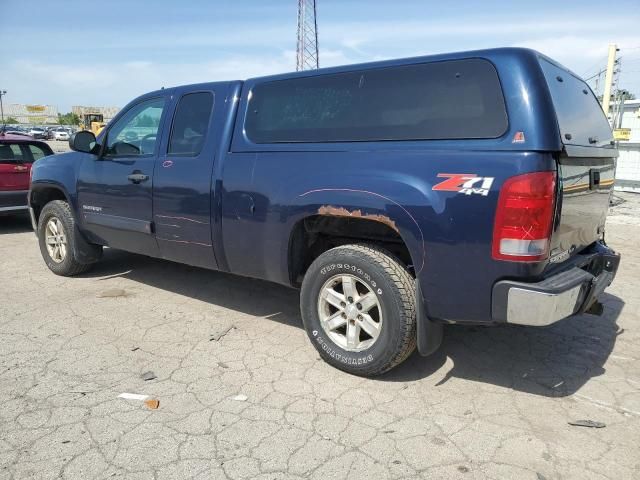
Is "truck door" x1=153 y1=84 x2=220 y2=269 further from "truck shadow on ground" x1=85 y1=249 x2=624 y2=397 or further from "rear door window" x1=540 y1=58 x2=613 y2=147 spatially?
"rear door window" x1=540 y1=58 x2=613 y2=147

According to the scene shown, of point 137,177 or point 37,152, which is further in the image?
point 37,152

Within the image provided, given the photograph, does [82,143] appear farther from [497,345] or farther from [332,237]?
[497,345]

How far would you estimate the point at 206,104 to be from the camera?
166 inches

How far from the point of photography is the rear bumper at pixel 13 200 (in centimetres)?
833

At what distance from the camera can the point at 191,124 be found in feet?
14.1

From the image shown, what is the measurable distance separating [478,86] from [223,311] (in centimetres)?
296

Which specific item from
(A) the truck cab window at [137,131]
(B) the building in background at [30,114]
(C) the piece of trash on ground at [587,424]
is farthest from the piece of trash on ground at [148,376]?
(B) the building in background at [30,114]

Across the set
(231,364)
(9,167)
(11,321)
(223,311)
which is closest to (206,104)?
(223,311)

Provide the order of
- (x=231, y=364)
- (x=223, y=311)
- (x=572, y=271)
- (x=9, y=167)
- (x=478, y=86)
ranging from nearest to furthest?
(x=478, y=86) < (x=572, y=271) < (x=231, y=364) < (x=223, y=311) < (x=9, y=167)

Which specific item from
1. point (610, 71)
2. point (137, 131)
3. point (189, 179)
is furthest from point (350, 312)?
point (610, 71)

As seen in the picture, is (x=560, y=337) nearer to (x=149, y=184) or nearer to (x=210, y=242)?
(x=210, y=242)

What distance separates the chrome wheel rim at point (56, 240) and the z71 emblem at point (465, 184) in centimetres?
444

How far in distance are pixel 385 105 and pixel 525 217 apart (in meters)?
1.14

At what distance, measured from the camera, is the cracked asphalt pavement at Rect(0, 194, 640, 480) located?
Result: 248cm
